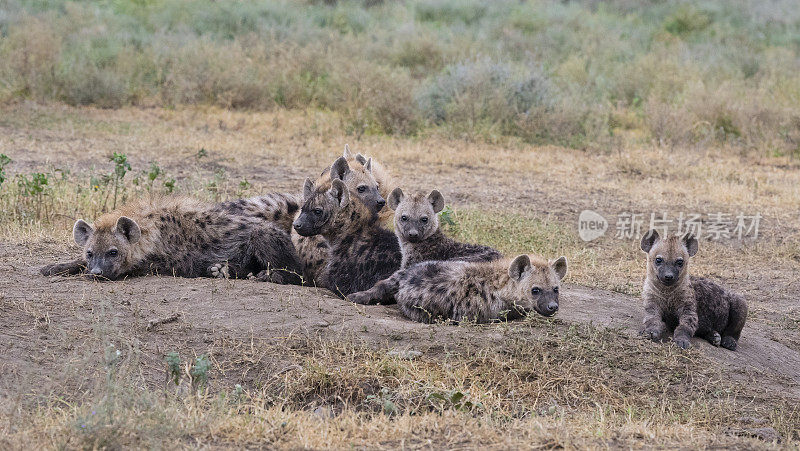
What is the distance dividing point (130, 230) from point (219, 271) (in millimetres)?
669

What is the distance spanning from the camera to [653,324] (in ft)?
19.3

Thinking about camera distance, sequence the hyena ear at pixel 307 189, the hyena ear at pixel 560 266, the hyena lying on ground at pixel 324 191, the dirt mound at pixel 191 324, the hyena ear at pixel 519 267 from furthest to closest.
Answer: the hyena lying on ground at pixel 324 191 → the hyena ear at pixel 307 189 → the hyena ear at pixel 560 266 → the hyena ear at pixel 519 267 → the dirt mound at pixel 191 324

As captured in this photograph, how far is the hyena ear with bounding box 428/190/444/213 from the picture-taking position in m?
6.52

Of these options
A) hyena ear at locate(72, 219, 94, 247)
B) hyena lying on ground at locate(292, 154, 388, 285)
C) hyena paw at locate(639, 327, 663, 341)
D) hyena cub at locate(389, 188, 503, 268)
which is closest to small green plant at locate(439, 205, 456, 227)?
hyena lying on ground at locate(292, 154, 388, 285)

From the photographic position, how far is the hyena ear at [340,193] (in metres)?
6.42

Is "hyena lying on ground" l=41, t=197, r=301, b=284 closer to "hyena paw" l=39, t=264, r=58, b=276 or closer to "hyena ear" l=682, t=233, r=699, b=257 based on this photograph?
"hyena paw" l=39, t=264, r=58, b=276

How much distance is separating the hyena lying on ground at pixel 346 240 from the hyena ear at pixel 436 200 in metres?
0.37

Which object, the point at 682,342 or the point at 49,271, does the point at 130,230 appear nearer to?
the point at 49,271

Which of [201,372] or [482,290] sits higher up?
[482,290]

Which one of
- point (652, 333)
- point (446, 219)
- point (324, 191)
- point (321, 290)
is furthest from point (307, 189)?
point (652, 333)

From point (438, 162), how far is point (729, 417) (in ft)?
24.9

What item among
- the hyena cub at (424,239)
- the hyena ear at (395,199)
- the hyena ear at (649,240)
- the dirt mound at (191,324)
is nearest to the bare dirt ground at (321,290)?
the dirt mound at (191,324)

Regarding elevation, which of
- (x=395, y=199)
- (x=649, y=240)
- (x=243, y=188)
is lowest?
(x=243, y=188)

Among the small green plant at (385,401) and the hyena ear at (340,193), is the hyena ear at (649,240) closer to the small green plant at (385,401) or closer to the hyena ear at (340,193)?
the hyena ear at (340,193)
